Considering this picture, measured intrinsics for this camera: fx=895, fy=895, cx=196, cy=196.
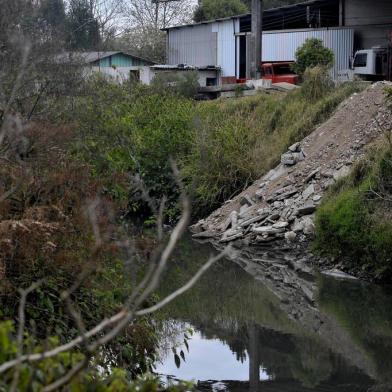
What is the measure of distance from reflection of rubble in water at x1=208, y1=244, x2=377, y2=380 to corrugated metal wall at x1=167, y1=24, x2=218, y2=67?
27.2 meters

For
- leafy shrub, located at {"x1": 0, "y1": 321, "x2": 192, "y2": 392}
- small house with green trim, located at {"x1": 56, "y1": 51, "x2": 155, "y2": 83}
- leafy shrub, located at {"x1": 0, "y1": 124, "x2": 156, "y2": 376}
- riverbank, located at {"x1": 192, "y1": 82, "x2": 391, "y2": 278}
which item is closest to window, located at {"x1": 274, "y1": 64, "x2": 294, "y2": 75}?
small house with green trim, located at {"x1": 56, "y1": 51, "x2": 155, "y2": 83}

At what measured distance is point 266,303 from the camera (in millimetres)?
17109

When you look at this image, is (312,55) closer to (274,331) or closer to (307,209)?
(307,209)

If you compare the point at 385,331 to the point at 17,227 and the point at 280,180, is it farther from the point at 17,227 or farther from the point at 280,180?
the point at 280,180

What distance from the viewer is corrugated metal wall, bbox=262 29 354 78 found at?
42.7m

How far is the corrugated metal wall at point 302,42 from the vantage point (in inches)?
1681

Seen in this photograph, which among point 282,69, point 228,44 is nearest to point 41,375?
point 282,69

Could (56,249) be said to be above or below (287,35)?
below

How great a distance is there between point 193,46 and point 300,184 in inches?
1069

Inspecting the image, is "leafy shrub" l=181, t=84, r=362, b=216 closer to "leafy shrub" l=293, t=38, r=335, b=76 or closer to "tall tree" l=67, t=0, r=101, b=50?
"tall tree" l=67, t=0, r=101, b=50

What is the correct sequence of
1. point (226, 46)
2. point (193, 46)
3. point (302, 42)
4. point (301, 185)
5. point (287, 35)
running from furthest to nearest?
point (193, 46)
point (226, 46)
point (287, 35)
point (302, 42)
point (301, 185)

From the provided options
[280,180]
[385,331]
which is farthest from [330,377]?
[280,180]

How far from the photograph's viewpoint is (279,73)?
42.4 m

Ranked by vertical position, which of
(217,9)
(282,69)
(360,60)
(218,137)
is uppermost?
(217,9)
